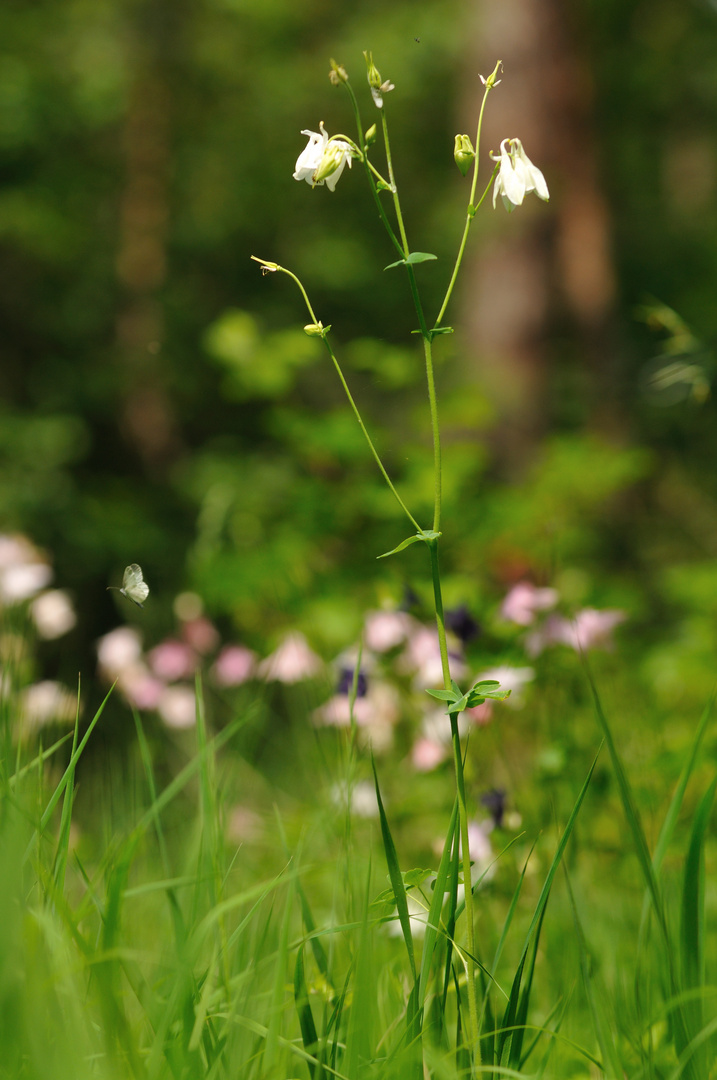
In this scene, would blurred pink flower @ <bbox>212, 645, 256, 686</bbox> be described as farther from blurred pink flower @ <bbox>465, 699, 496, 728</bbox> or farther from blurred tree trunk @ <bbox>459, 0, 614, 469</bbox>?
blurred tree trunk @ <bbox>459, 0, 614, 469</bbox>

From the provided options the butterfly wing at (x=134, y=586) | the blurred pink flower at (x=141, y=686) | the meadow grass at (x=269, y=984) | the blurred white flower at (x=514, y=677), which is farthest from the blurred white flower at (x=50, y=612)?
the butterfly wing at (x=134, y=586)

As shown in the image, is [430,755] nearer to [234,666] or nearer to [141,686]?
[234,666]

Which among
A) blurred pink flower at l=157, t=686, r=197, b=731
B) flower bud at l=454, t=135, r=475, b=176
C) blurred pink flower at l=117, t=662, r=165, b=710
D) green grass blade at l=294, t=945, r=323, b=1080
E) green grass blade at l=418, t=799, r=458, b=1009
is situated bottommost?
blurred pink flower at l=157, t=686, r=197, b=731

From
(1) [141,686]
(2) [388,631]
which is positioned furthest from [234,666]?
(2) [388,631]

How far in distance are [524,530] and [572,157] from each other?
9.74ft

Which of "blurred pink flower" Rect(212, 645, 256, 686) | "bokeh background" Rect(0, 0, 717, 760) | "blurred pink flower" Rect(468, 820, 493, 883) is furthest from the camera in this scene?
"bokeh background" Rect(0, 0, 717, 760)

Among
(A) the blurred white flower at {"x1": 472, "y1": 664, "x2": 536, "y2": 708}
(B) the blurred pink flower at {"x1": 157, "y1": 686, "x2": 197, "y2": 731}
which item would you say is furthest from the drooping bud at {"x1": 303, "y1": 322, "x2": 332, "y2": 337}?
(B) the blurred pink flower at {"x1": 157, "y1": 686, "x2": 197, "y2": 731}

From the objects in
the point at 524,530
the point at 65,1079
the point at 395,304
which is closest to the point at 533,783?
the point at 65,1079

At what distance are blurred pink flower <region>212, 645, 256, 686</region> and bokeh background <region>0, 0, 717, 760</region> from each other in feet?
0.40

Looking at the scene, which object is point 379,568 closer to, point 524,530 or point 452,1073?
point 524,530

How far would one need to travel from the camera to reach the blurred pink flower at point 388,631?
203 cm

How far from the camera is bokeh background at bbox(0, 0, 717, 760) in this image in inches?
111

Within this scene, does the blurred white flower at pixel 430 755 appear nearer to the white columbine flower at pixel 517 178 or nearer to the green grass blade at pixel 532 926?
the green grass blade at pixel 532 926

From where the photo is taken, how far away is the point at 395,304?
9.22 m
